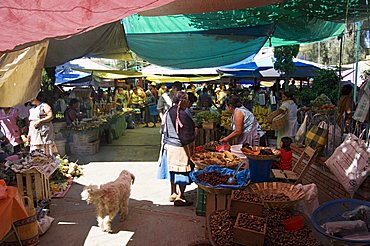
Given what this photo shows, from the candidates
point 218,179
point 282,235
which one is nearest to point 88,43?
point 218,179

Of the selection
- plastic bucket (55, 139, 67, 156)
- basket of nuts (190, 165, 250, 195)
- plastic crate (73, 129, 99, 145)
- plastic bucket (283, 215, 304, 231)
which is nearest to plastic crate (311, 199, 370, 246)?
plastic bucket (283, 215, 304, 231)

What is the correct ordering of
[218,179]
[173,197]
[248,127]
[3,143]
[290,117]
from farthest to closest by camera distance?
[290,117] → [3,143] → [173,197] → [248,127] → [218,179]

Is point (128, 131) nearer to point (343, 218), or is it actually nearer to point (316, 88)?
point (316, 88)

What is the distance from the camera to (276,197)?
302 centimetres

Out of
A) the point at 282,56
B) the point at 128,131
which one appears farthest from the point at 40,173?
the point at 282,56

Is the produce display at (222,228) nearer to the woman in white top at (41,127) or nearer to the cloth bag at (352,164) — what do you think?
the cloth bag at (352,164)

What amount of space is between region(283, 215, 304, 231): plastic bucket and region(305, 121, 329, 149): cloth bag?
4.58ft

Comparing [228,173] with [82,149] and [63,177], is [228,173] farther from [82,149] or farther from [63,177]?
[82,149]

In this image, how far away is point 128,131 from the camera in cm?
1423

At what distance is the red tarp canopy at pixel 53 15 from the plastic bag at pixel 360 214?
5.97ft

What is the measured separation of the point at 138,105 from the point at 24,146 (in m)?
9.42

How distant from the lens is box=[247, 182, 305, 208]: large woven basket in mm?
2898

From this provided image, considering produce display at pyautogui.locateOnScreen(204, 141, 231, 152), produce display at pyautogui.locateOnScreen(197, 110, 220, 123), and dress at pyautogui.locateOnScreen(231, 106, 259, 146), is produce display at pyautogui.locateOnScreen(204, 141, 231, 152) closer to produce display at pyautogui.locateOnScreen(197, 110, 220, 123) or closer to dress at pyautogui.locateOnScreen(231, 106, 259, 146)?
dress at pyautogui.locateOnScreen(231, 106, 259, 146)

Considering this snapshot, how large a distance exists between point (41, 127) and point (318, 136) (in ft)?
16.5
